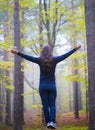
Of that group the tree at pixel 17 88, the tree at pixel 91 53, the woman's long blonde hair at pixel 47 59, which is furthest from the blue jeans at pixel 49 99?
the tree at pixel 17 88

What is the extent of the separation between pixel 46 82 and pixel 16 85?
7720 mm

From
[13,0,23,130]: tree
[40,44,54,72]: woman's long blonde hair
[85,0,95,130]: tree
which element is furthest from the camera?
[13,0,23,130]: tree

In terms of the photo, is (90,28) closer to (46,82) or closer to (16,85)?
(46,82)

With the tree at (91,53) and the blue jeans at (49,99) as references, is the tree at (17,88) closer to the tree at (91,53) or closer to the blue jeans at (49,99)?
the tree at (91,53)

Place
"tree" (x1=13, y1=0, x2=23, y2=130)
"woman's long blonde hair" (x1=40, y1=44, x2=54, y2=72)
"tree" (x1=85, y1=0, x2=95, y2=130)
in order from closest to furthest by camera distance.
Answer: "woman's long blonde hair" (x1=40, y1=44, x2=54, y2=72)
"tree" (x1=85, y1=0, x2=95, y2=130)
"tree" (x1=13, y1=0, x2=23, y2=130)

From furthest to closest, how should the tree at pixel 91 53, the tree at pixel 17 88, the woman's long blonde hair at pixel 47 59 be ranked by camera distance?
the tree at pixel 17 88, the tree at pixel 91 53, the woman's long blonde hair at pixel 47 59

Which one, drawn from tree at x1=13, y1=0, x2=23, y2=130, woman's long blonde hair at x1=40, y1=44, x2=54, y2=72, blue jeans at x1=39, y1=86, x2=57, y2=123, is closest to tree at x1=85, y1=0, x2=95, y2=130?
blue jeans at x1=39, y1=86, x2=57, y2=123

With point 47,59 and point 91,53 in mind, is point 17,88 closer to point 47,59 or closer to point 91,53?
point 91,53

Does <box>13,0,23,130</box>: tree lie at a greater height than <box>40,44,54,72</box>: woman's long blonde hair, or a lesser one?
lesser

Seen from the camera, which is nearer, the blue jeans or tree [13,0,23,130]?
the blue jeans

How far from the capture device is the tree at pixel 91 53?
9695 mm

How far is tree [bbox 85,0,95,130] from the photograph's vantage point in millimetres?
9695

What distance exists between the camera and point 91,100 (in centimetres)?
969

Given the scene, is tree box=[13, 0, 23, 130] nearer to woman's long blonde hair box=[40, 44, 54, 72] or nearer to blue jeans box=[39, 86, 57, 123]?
blue jeans box=[39, 86, 57, 123]
